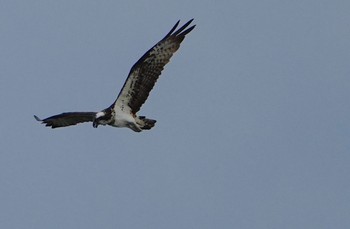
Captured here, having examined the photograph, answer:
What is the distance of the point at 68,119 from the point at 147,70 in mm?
2871

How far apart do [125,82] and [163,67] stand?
0.82 meters

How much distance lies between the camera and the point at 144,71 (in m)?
20.6

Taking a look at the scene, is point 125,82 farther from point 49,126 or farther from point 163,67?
point 49,126

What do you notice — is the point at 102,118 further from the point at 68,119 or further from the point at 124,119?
the point at 68,119

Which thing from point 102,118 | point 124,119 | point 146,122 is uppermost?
point 146,122

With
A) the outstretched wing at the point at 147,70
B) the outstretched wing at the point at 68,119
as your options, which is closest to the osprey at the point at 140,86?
the outstretched wing at the point at 147,70

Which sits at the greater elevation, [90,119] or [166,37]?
[166,37]

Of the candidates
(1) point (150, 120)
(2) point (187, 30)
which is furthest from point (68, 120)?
(2) point (187, 30)

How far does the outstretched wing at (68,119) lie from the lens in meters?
22.2

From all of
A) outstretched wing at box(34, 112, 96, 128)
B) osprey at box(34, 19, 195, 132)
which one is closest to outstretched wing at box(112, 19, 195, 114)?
osprey at box(34, 19, 195, 132)

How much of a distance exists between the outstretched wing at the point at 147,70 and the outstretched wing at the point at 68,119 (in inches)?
50.9

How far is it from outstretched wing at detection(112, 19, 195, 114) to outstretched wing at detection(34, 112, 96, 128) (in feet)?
4.24

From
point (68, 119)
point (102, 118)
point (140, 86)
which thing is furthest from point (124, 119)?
point (68, 119)

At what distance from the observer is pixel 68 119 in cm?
2266
